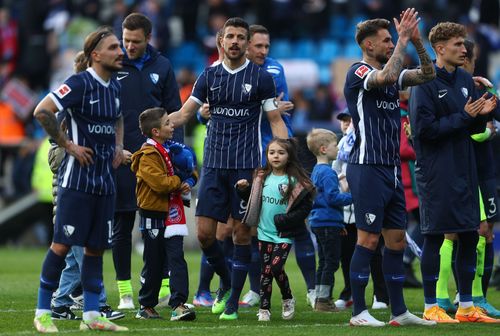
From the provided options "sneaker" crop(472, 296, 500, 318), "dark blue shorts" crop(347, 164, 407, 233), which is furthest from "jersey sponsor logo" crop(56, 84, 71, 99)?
"sneaker" crop(472, 296, 500, 318)

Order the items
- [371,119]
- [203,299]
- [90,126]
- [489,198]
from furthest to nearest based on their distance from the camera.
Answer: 1. [203,299]
2. [489,198]
3. [371,119]
4. [90,126]

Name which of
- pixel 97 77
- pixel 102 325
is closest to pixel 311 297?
pixel 102 325

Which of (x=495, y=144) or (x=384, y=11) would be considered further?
(x=384, y=11)

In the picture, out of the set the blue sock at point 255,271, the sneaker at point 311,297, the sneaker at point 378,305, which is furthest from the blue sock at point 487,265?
the blue sock at point 255,271

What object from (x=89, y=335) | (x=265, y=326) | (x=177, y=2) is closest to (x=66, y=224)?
(x=89, y=335)

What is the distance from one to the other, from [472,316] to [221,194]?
226cm

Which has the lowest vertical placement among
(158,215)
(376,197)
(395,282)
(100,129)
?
(395,282)

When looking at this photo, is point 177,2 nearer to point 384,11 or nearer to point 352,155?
point 384,11

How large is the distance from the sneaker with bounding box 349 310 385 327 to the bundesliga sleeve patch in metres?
2.79

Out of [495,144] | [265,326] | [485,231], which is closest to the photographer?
[265,326]

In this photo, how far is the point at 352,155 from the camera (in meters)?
9.62

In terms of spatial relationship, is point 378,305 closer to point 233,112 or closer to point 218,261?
point 218,261

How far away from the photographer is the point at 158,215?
33.1 ft

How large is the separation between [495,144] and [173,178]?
5.26 meters
